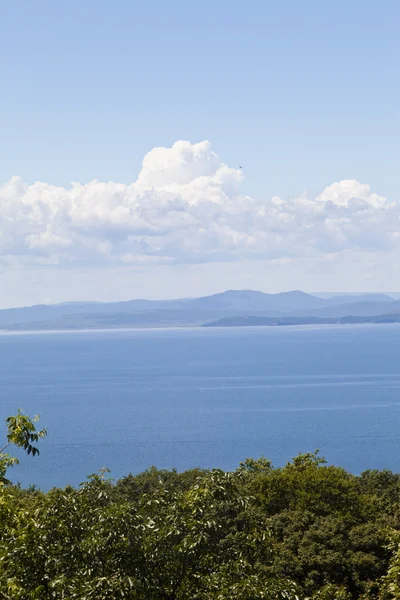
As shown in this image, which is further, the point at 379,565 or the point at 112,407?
the point at 112,407

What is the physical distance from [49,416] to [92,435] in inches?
783

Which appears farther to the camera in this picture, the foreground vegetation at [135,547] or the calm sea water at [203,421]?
the calm sea water at [203,421]

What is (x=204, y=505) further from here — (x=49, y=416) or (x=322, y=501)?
(x=49, y=416)

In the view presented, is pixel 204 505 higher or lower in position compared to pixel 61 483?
higher

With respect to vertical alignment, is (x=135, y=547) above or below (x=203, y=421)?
above

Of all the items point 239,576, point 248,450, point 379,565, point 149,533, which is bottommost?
point 248,450

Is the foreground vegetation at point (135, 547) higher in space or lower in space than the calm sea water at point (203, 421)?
higher

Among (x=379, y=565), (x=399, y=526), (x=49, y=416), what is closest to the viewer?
(x=379, y=565)

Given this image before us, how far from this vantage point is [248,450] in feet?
346

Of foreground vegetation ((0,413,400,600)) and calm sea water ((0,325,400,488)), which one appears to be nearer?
foreground vegetation ((0,413,400,600))

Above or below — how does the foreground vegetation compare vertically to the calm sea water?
above

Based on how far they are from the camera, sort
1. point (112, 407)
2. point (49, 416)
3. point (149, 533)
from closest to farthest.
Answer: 1. point (149, 533)
2. point (49, 416)
3. point (112, 407)

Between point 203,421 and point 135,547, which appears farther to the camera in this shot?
point 203,421

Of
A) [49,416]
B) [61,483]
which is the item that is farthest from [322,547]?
[49,416]
